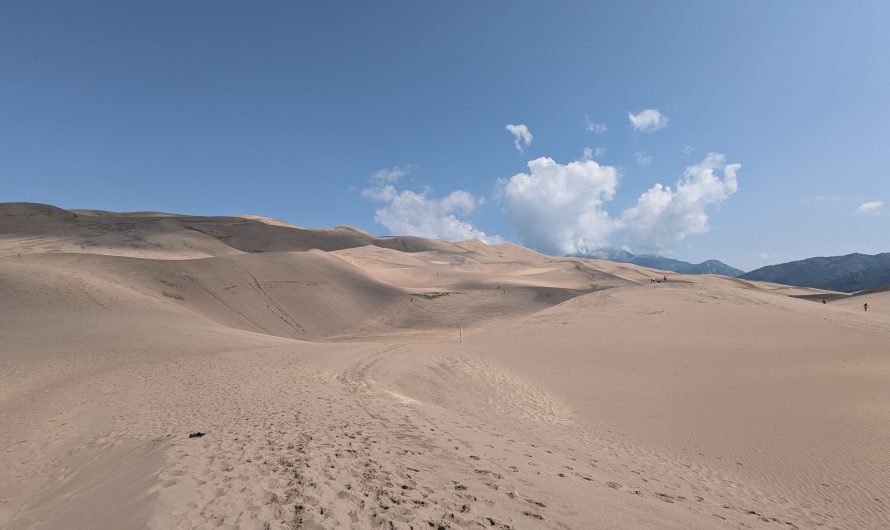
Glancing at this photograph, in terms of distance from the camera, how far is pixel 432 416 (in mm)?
8875

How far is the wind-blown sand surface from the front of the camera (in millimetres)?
4934

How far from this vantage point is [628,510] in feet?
16.5

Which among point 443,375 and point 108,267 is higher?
point 108,267

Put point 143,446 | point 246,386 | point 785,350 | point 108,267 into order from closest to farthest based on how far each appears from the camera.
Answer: point 143,446 → point 246,386 → point 785,350 → point 108,267

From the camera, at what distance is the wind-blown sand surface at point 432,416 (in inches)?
194

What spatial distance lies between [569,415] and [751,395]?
18.6 feet

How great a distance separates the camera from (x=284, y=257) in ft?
122

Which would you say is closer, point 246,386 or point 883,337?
point 246,386

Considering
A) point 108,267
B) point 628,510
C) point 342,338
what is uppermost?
point 108,267

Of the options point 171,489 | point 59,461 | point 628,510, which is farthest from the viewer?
point 59,461

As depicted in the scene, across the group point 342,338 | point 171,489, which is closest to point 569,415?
point 171,489

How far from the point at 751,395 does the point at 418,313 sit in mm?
25433

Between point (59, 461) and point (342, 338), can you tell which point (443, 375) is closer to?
point (59, 461)

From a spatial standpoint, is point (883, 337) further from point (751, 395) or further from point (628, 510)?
point (628, 510)
